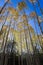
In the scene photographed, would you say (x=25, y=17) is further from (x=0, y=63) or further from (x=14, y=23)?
(x=0, y=63)

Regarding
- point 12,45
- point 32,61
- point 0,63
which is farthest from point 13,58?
point 12,45

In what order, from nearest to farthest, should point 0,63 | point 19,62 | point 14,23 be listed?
point 0,63 → point 14,23 → point 19,62

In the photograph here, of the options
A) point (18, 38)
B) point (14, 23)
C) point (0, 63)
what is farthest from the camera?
point (18, 38)

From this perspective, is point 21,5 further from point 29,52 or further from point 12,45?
point 12,45

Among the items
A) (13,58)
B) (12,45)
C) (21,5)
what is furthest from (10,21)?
(12,45)

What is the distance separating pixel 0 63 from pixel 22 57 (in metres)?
3.54

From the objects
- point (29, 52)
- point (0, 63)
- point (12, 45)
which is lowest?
point (0, 63)

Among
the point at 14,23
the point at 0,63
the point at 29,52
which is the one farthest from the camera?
the point at 29,52

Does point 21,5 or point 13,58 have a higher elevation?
point 21,5

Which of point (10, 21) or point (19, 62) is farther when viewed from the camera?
point (19, 62)

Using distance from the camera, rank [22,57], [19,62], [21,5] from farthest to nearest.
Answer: [22,57]
[19,62]
[21,5]

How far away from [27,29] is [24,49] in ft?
14.9

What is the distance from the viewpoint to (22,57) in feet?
41.0

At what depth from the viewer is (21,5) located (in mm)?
7266
